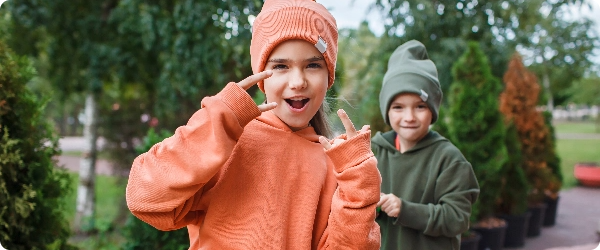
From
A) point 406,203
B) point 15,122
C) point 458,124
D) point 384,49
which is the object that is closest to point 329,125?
point 406,203

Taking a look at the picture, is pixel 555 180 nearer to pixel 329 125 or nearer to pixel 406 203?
pixel 406 203

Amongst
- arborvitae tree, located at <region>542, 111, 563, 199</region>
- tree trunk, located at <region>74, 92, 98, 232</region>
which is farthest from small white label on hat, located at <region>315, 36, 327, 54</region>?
arborvitae tree, located at <region>542, 111, 563, 199</region>

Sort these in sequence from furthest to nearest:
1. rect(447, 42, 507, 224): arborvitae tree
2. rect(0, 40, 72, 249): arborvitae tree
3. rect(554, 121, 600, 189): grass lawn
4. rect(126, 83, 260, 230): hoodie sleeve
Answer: rect(554, 121, 600, 189): grass lawn
rect(447, 42, 507, 224): arborvitae tree
rect(0, 40, 72, 249): arborvitae tree
rect(126, 83, 260, 230): hoodie sleeve

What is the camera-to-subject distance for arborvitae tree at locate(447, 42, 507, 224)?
520 cm

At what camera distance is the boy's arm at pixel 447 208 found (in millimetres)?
2258

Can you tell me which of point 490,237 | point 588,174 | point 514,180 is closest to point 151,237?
point 490,237

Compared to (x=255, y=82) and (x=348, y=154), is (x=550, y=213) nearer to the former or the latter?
(x=348, y=154)

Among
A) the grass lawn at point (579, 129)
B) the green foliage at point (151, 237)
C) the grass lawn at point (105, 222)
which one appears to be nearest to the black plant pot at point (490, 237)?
the green foliage at point (151, 237)

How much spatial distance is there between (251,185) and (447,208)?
133 centimetres

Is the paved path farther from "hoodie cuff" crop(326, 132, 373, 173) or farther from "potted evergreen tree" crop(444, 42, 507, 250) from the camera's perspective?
"hoodie cuff" crop(326, 132, 373, 173)

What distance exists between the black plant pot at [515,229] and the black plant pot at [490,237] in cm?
73

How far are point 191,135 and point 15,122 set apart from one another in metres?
1.79

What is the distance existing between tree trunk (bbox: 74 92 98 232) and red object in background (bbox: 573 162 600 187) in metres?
11.9

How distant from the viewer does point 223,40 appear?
17.2 ft
